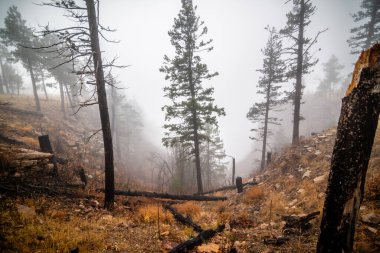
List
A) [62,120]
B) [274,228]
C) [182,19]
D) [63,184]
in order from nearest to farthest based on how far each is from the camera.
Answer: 1. [274,228]
2. [63,184]
3. [182,19]
4. [62,120]

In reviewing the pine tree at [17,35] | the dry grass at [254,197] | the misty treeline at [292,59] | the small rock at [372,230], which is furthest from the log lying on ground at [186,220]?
the pine tree at [17,35]

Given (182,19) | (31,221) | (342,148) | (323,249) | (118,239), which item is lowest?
(118,239)

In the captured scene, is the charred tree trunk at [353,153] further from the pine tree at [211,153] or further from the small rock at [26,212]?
the pine tree at [211,153]

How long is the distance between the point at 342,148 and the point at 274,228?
15.9 ft

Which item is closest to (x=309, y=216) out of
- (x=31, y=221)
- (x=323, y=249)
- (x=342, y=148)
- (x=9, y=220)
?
(x=323, y=249)

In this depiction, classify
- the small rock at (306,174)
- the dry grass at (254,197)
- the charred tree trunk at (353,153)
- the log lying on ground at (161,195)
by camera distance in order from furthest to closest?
the log lying on ground at (161,195) → the dry grass at (254,197) → the small rock at (306,174) → the charred tree trunk at (353,153)

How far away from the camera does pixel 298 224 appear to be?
623cm

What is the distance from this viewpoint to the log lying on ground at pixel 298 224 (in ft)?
19.9

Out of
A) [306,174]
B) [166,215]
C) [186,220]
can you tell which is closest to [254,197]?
[306,174]

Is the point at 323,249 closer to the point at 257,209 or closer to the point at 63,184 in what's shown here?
the point at 257,209

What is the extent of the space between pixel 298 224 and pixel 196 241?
10.8ft

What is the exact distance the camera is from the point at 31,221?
538cm

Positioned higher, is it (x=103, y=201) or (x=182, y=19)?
(x=182, y=19)

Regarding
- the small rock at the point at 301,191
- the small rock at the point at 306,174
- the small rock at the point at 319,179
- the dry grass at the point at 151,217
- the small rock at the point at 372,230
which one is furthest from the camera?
the small rock at the point at 306,174
